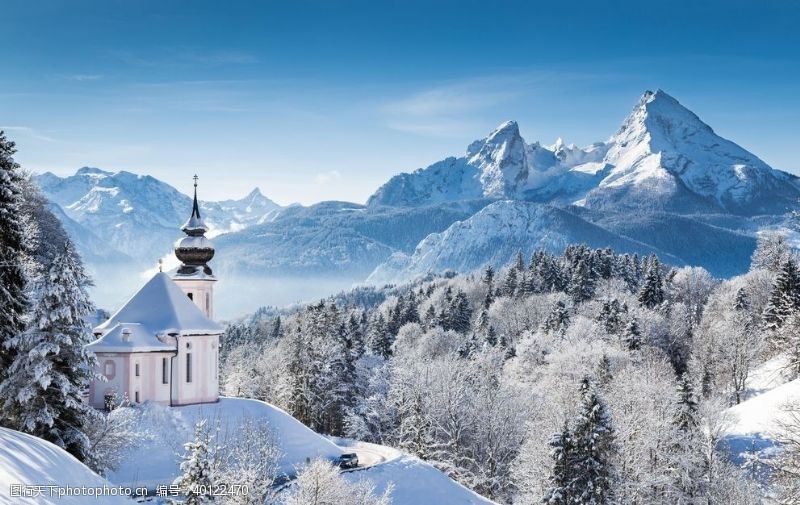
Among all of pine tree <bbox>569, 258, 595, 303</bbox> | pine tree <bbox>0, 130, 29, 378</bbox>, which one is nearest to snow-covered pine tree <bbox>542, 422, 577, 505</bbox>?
pine tree <bbox>0, 130, 29, 378</bbox>

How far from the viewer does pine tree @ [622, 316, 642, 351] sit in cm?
7969

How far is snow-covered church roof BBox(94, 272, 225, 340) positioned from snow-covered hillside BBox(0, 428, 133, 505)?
27.3m

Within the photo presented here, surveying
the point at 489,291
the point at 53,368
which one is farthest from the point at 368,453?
the point at 489,291

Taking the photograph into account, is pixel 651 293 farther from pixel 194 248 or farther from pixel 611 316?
pixel 194 248

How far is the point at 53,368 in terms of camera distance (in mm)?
28422

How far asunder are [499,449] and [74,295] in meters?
36.2

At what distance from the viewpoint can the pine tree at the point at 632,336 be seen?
79688 millimetres

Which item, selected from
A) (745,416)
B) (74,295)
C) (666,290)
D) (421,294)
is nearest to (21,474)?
(74,295)

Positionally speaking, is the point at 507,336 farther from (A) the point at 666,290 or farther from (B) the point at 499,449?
(B) the point at 499,449

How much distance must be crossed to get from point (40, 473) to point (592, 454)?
27705mm

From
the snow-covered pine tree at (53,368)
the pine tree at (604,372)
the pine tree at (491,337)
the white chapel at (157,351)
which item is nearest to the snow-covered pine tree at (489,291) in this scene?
the pine tree at (491,337)

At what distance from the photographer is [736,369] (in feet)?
244

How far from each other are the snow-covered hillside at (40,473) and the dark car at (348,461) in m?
25.7

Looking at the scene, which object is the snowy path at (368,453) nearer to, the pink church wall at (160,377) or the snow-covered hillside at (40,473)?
the pink church wall at (160,377)
